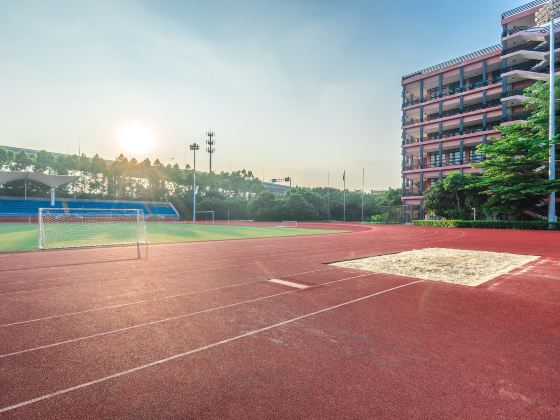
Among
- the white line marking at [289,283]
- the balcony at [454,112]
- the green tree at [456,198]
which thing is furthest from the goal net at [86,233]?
the balcony at [454,112]

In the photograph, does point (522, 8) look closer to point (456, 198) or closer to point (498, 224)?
point (456, 198)

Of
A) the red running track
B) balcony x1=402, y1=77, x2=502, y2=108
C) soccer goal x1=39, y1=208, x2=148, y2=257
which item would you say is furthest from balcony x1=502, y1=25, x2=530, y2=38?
soccer goal x1=39, y1=208, x2=148, y2=257

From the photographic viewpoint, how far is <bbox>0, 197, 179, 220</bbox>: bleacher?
50906 millimetres

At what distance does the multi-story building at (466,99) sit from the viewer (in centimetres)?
4344

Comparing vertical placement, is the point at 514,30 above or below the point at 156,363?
above

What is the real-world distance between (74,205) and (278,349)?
64831 mm

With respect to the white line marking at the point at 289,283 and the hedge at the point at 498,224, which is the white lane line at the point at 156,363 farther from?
the hedge at the point at 498,224

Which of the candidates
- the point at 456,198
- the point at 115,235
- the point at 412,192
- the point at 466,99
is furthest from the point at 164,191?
the point at 466,99

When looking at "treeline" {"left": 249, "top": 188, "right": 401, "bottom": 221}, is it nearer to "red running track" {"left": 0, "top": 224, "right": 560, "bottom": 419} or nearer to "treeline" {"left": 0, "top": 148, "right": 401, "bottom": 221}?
"treeline" {"left": 0, "top": 148, "right": 401, "bottom": 221}

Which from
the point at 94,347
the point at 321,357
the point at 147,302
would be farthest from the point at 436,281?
the point at 94,347

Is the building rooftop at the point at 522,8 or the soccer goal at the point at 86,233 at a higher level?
the building rooftop at the point at 522,8

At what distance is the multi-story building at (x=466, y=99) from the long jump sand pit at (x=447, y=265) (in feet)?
106

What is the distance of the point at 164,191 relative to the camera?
72375mm

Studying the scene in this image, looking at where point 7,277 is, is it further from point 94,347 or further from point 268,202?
point 268,202
